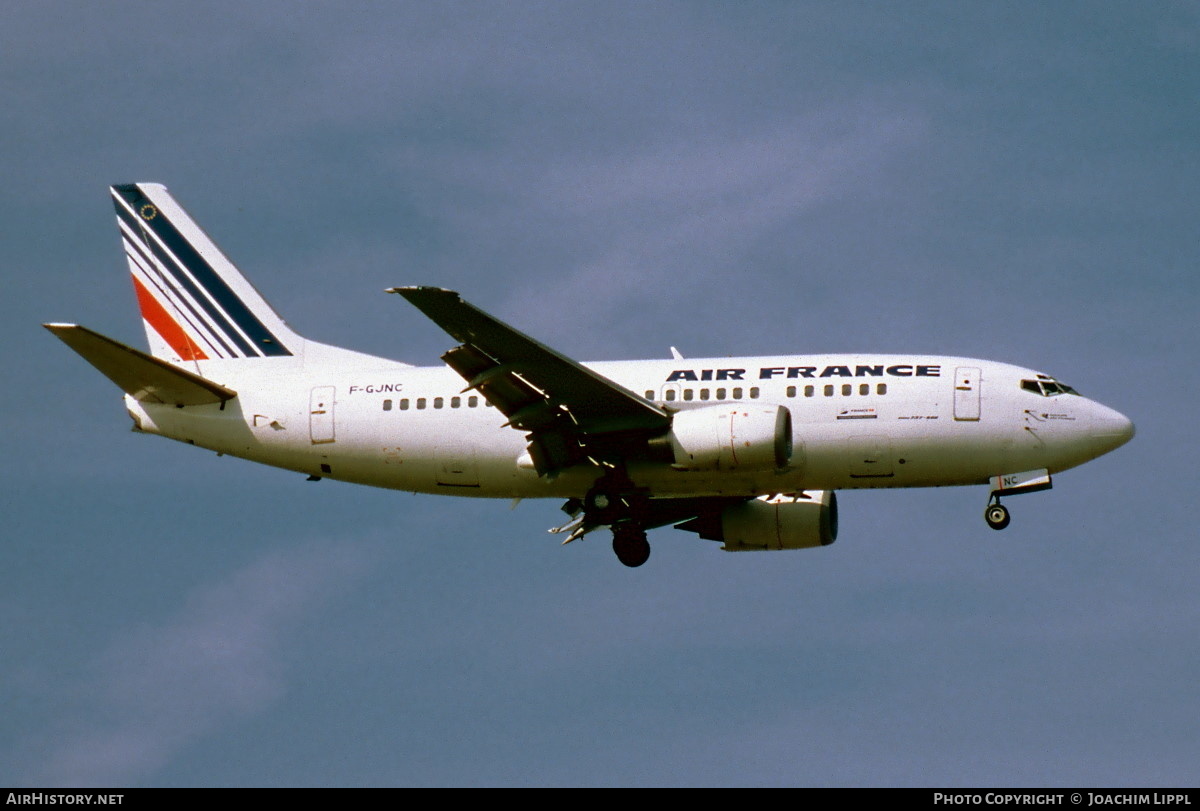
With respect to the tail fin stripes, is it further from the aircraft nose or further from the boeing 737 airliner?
the aircraft nose

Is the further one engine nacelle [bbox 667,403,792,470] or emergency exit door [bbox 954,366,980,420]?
emergency exit door [bbox 954,366,980,420]

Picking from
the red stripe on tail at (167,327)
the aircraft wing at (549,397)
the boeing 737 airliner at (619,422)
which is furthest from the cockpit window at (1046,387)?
the red stripe on tail at (167,327)

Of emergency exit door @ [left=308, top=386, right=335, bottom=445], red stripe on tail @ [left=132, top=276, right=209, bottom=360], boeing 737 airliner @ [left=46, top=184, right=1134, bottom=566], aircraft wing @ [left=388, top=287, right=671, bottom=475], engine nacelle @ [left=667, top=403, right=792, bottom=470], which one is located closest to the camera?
aircraft wing @ [left=388, top=287, right=671, bottom=475]

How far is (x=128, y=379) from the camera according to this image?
1932 inches

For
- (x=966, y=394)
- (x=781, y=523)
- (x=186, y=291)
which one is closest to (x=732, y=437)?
(x=966, y=394)

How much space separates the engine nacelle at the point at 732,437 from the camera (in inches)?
1752

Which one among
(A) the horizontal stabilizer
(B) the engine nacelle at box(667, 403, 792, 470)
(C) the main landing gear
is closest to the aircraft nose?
(B) the engine nacelle at box(667, 403, 792, 470)

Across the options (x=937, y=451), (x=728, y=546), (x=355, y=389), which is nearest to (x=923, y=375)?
(x=937, y=451)

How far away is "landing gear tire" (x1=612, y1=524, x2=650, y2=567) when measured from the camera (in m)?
49.6

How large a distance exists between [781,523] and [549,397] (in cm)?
924

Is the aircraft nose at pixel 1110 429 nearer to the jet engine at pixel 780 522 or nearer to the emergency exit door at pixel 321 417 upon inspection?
the jet engine at pixel 780 522

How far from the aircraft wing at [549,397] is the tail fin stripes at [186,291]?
8705mm

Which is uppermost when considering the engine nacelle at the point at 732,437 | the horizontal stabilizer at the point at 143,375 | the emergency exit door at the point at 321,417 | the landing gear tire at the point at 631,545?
the horizontal stabilizer at the point at 143,375

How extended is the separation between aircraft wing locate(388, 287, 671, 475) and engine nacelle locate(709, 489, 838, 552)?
6514 mm
